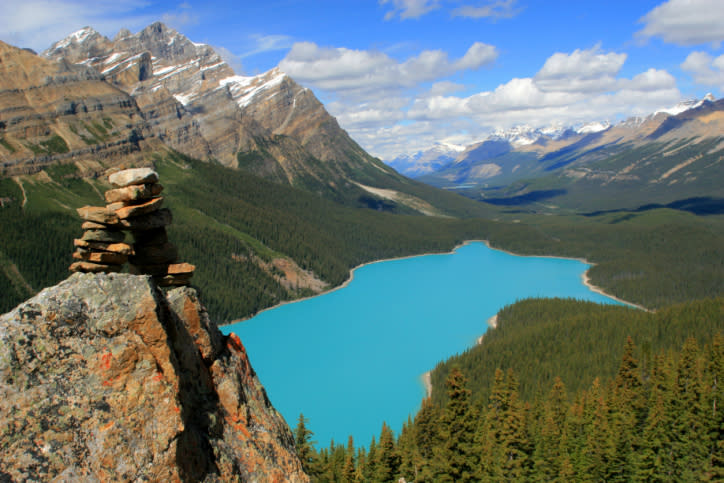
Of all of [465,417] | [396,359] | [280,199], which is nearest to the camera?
[465,417]

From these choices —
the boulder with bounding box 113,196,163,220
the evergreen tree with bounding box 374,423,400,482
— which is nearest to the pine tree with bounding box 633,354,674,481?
the evergreen tree with bounding box 374,423,400,482

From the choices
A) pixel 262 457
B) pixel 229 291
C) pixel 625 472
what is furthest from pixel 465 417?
pixel 229 291

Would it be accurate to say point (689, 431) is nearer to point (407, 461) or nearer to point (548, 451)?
point (548, 451)

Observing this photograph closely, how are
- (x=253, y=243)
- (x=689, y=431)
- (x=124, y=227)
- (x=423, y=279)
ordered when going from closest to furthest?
(x=124, y=227), (x=689, y=431), (x=253, y=243), (x=423, y=279)

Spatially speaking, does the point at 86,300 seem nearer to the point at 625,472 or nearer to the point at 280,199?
the point at 625,472

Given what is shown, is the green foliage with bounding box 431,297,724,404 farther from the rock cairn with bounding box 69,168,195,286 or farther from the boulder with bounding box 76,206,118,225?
the boulder with bounding box 76,206,118,225

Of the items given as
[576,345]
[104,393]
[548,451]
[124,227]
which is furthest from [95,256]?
[576,345]

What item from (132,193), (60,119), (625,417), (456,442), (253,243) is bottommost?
(625,417)
